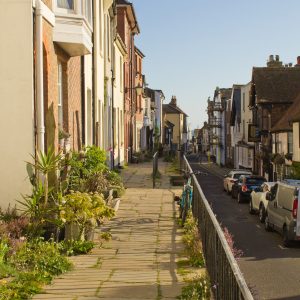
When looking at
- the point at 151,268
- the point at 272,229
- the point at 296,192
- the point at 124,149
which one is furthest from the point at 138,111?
the point at 151,268

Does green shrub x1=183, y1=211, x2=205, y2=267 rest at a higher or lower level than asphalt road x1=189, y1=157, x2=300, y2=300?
higher

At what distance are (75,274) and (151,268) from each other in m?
1.08

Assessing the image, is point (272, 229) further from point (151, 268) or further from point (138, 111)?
point (138, 111)

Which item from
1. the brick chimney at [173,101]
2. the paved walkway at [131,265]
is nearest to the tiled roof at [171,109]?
the brick chimney at [173,101]

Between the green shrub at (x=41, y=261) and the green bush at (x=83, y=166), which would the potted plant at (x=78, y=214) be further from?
the green bush at (x=83, y=166)

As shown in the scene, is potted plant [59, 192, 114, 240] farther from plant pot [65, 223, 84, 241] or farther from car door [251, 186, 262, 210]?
car door [251, 186, 262, 210]

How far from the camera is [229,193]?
113 feet

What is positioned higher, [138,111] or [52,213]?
[138,111]

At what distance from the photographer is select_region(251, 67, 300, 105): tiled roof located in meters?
44.9

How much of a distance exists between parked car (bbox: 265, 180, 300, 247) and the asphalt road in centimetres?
36

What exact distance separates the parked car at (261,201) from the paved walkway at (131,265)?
853 centimetres

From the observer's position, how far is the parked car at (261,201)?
21438mm

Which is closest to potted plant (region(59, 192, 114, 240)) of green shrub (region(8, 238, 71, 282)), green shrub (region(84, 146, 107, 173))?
green shrub (region(8, 238, 71, 282))

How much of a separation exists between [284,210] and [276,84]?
1206 inches
